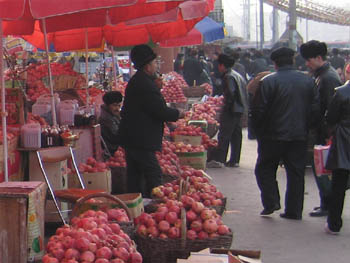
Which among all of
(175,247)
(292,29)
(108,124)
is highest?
(292,29)

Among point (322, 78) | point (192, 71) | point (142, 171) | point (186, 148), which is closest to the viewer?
point (142, 171)

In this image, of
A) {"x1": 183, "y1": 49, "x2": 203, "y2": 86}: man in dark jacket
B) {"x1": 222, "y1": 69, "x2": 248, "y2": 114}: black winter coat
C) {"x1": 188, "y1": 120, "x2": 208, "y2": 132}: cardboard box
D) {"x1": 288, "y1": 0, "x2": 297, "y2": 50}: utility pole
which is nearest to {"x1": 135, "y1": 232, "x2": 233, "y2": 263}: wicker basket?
{"x1": 222, "y1": 69, "x2": 248, "y2": 114}: black winter coat

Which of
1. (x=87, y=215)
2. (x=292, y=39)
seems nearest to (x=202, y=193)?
(x=87, y=215)

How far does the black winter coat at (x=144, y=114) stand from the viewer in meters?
6.47

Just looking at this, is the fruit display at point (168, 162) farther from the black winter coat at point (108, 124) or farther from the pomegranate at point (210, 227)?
the pomegranate at point (210, 227)

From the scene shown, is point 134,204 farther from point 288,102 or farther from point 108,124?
point 108,124

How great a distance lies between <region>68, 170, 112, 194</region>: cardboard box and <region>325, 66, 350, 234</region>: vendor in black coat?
227 cm

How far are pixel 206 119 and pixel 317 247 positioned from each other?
6356 millimetres

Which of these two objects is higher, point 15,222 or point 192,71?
point 192,71

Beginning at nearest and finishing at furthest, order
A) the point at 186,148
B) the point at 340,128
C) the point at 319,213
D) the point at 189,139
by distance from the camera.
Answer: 1. the point at 340,128
2. the point at 319,213
3. the point at 186,148
4. the point at 189,139

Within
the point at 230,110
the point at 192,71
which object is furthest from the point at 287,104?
the point at 192,71

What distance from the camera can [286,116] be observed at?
23.3 feet

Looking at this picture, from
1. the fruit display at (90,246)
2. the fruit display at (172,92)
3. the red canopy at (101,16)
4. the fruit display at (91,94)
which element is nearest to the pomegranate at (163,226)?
the fruit display at (90,246)

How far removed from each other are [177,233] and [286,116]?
2746 millimetres
